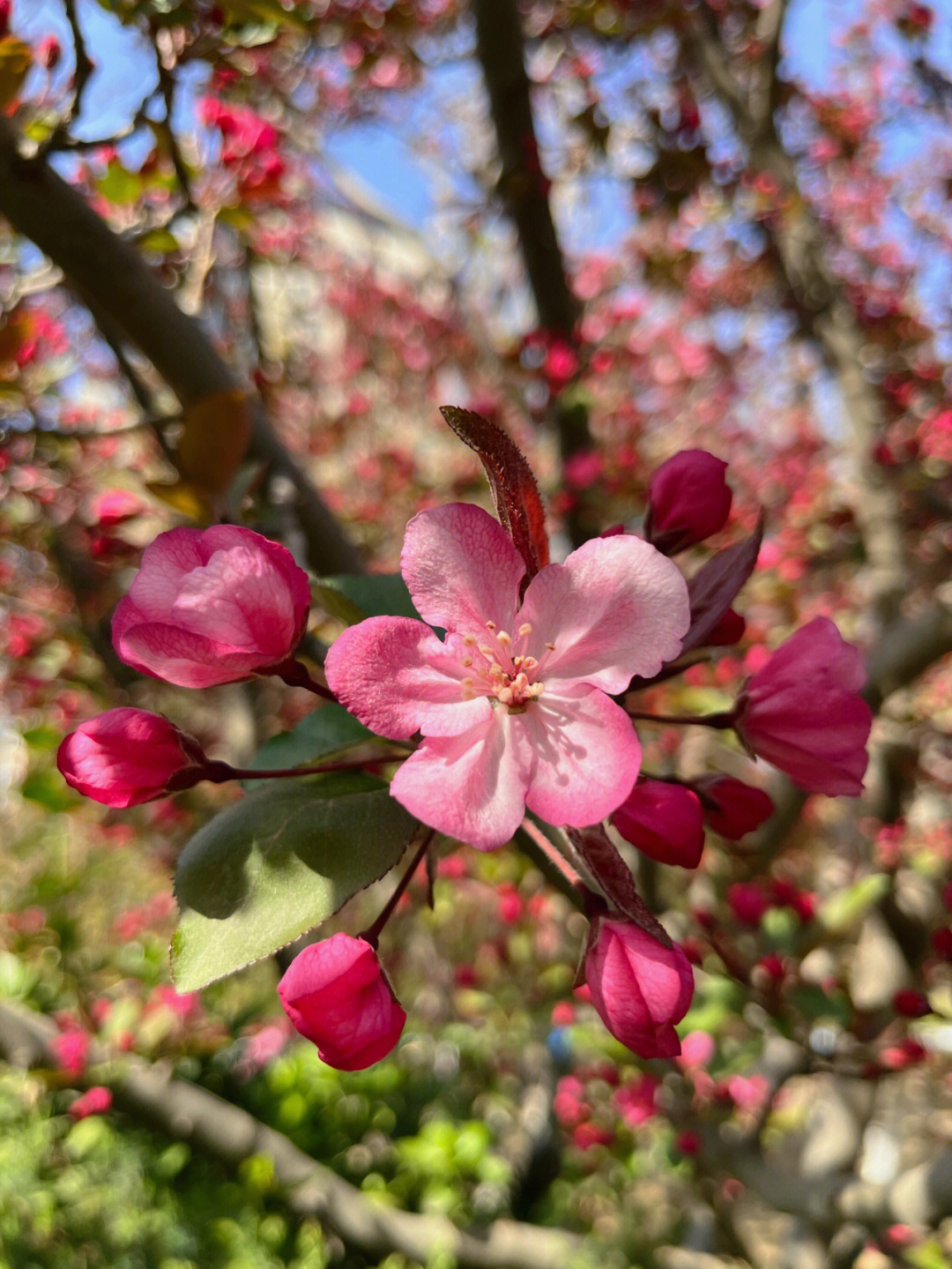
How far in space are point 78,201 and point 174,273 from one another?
105cm

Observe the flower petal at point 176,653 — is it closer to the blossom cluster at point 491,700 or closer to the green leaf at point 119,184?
the blossom cluster at point 491,700

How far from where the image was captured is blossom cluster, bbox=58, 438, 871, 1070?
1.81ft

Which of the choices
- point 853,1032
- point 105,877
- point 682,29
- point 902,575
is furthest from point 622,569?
point 105,877

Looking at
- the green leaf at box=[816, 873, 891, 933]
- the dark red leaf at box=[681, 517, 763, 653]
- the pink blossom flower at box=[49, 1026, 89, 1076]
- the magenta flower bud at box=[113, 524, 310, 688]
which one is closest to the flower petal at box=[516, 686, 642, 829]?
the dark red leaf at box=[681, 517, 763, 653]

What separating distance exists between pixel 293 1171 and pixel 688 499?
2.57 meters

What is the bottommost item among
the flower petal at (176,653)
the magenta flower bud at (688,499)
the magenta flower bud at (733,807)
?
the magenta flower bud at (733,807)

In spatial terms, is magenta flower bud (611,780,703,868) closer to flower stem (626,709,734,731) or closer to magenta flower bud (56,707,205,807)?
flower stem (626,709,734,731)

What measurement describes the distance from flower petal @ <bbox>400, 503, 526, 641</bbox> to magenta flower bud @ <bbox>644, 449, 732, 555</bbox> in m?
0.19

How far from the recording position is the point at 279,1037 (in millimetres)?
3365

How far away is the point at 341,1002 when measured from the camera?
0.58 meters

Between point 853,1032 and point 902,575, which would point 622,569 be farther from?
point 902,575

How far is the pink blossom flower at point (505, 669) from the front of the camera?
0.54 metres

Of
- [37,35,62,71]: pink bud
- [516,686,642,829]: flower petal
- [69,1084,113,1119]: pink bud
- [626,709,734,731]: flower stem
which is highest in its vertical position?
[37,35,62,71]: pink bud

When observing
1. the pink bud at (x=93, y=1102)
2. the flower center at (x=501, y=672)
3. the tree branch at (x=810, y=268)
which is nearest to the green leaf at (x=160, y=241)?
the flower center at (x=501, y=672)
